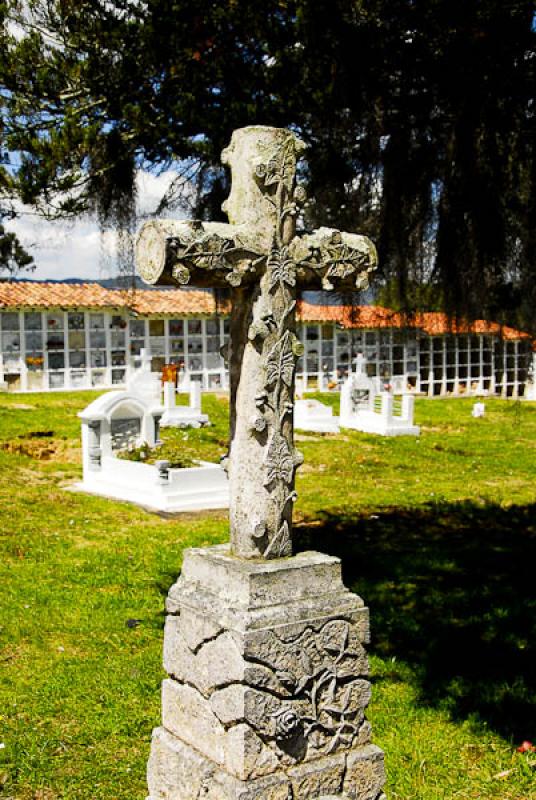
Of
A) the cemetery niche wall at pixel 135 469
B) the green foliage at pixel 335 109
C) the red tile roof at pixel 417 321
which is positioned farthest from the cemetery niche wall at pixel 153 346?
the green foliage at pixel 335 109

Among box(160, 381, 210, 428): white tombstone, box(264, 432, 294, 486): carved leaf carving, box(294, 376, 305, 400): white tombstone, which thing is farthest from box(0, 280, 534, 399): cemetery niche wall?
box(264, 432, 294, 486): carved leaf carving

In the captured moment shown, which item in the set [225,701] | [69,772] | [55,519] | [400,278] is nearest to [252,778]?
[225,701]

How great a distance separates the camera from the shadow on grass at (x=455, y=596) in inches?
182

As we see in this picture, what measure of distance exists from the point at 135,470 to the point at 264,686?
802 cm

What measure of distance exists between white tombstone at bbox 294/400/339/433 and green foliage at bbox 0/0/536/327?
40.5ft

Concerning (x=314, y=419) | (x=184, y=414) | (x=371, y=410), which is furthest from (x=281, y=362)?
(x=371, y=410)

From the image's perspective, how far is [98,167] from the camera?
588 cm

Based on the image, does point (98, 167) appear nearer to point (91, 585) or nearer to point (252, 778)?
point (91, 585)

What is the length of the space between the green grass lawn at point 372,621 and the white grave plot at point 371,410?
5.52 meters

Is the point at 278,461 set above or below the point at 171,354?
below

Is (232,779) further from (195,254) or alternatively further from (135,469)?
(135,469)

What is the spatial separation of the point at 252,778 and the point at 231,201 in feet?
6.69

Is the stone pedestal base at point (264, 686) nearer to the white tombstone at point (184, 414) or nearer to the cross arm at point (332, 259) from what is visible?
the cross arm at point (332, 259)

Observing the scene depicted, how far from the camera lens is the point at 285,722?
2953mm
